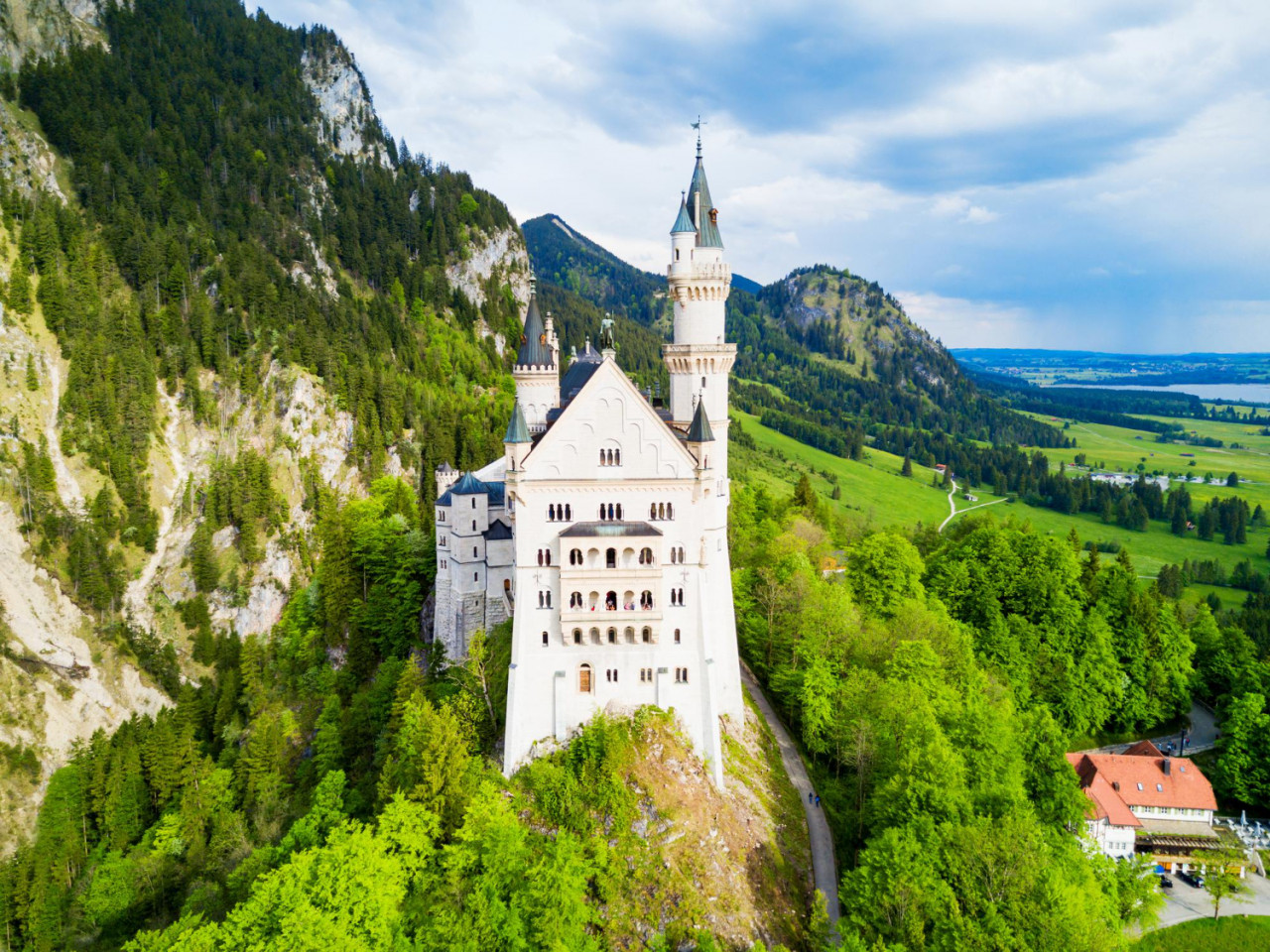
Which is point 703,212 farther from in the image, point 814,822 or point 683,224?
point 814,822

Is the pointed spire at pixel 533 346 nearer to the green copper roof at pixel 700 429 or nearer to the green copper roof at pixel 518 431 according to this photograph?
the green copper roof at pixel 518 431

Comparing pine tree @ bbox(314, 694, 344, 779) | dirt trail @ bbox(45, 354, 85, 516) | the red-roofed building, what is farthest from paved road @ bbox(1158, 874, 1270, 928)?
dirt trail @ bbox(45, 354, 85, 516)

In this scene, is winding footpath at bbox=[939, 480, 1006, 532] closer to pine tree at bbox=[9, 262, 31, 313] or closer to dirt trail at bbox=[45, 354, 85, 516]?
dirt trail at bbox=[45, 354, 85, 516]

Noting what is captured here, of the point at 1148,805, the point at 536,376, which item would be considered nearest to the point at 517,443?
the point at 536,376

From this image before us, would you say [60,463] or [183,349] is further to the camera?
[183,349]

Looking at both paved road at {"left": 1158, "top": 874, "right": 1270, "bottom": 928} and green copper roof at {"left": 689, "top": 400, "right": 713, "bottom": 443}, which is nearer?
green copper roof at {"left": 689, "top": 400, "right": 713, "bottom": 443}
